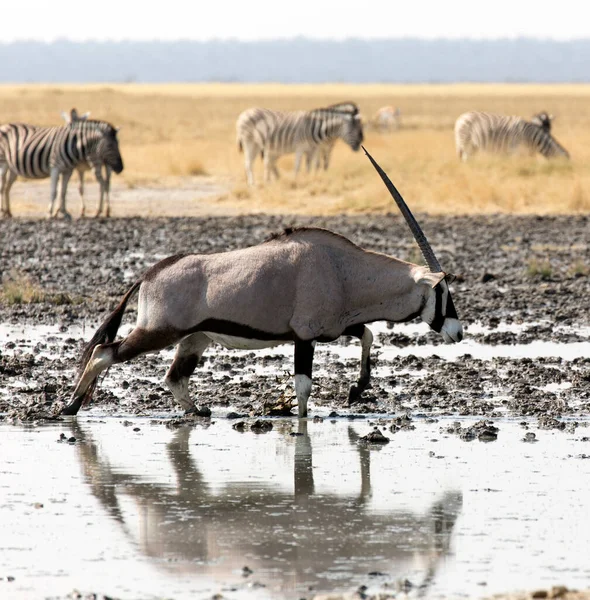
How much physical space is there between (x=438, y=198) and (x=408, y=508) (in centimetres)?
1591

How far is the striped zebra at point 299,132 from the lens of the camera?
25922 mm

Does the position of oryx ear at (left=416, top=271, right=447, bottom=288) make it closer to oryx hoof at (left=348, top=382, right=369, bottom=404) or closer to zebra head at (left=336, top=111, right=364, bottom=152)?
oryx hoof at (left=348, top=382, right=369, bottom=404)

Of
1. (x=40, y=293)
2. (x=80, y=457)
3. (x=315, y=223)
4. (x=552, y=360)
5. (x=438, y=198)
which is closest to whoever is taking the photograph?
(x=80, y=457)

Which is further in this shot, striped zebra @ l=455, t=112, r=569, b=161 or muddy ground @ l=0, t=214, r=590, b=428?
striped zebra @ l=455, t=112, r=569, b=161

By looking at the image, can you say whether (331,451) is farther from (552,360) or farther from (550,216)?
(550,216)

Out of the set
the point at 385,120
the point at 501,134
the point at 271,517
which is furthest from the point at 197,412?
the point at 385,120

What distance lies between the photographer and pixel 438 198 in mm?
21328

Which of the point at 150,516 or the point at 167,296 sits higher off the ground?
the point at 167,296

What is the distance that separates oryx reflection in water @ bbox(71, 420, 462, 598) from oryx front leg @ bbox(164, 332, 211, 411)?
1.62 ft

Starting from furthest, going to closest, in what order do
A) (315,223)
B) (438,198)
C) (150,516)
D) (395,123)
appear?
(395,123) → (438,198) → (315,223) → (150,516)

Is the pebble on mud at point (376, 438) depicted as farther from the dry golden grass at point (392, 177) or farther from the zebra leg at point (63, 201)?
the dry golden grass at point (392, 177)

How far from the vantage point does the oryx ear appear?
7.51 meters

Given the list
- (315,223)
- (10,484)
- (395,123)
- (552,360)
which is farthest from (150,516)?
(395,123)

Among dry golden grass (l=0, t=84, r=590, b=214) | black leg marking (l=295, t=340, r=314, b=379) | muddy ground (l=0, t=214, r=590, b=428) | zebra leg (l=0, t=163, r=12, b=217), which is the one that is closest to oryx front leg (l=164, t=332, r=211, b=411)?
muddy ground (l=0, t=214, r=590, b=428)
